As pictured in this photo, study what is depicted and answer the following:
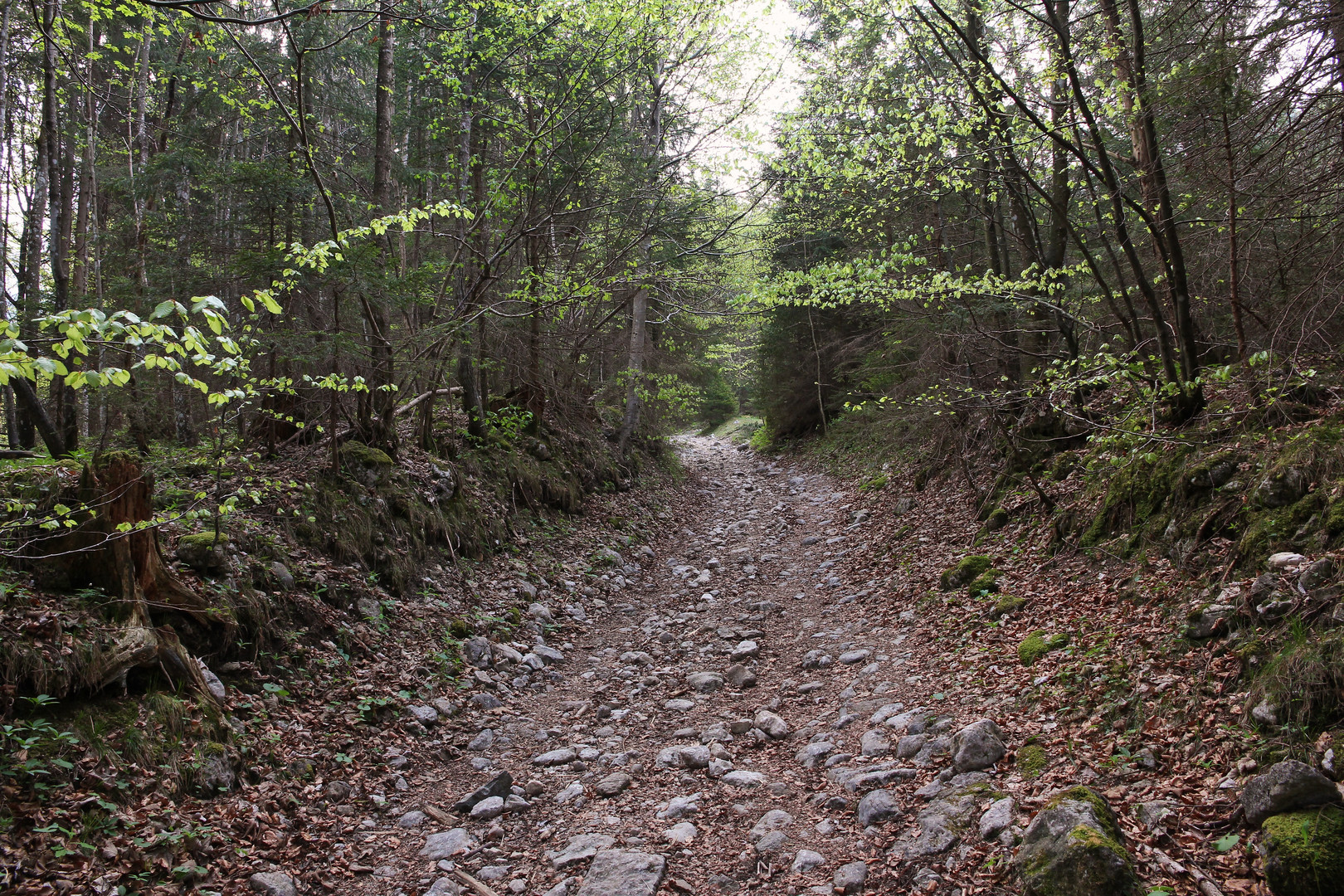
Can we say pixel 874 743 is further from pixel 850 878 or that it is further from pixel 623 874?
pixel 623 874

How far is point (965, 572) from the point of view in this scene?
749 centimetres

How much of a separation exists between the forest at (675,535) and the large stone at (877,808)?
0.36 ft

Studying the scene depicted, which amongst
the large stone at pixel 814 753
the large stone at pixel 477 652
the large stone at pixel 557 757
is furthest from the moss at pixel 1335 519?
the large stone at pixel 477 652

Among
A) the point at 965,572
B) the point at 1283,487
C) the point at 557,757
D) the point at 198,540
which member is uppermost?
the point at 1283,487

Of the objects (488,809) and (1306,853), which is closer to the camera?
(1306,853)

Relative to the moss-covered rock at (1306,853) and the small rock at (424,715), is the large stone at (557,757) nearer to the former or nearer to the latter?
the small rock at (424,715)

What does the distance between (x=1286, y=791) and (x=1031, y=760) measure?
1.32 metres

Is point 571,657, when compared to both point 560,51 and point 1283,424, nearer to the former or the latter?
point 1283,424

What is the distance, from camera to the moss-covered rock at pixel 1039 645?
17.2 feet

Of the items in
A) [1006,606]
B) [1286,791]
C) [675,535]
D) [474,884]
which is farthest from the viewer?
[675,535]

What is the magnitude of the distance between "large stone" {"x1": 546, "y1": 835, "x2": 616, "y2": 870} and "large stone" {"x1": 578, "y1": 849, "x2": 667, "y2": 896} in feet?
0.26

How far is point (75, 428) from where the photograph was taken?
910 centimetres

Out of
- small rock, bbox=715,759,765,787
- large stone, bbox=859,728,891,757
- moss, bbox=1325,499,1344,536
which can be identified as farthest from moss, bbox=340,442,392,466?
moss, bbox=1325,499,1344,536

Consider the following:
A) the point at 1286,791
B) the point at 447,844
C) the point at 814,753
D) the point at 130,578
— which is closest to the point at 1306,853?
the point at 1286,791
